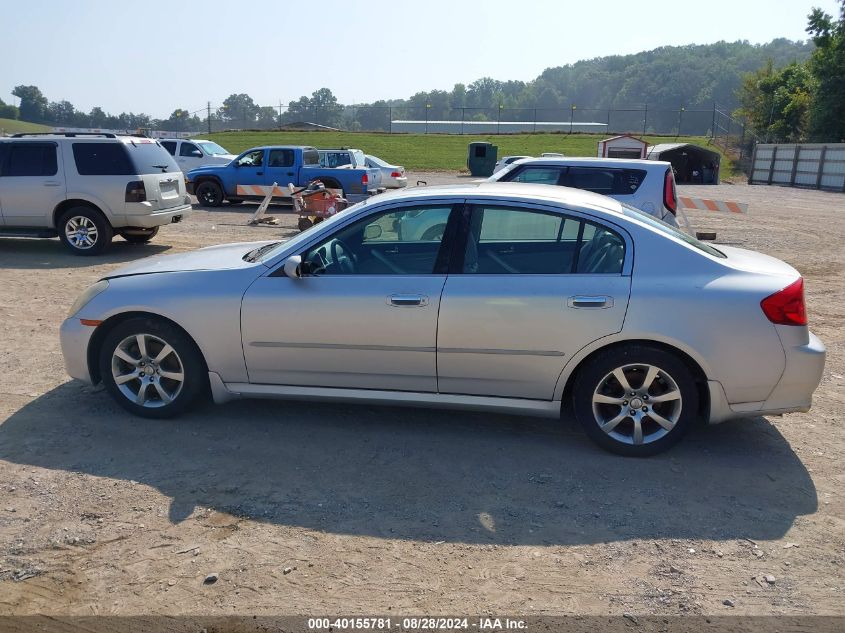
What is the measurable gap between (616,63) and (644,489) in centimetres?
17428

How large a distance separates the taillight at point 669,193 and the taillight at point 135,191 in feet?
26.0

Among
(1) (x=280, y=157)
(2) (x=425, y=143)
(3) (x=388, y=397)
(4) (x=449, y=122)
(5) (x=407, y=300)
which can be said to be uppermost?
(4) (x=449, y=122)

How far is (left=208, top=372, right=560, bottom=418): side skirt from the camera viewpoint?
14.7 feet

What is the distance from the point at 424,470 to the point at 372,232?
1661mm

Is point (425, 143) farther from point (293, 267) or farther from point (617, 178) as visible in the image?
point (293, 267)

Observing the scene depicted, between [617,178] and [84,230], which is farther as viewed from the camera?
[84,230]

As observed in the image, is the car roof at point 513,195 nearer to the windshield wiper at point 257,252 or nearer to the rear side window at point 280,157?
the windshield wiper at point 257,252

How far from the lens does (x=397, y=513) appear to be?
12.4 feet

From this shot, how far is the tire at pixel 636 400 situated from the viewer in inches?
169

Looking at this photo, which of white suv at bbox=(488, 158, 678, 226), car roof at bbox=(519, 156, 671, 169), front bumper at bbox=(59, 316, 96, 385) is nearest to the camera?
front bumper at bbox=(59, 316, 96, 385)

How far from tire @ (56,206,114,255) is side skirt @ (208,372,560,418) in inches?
308

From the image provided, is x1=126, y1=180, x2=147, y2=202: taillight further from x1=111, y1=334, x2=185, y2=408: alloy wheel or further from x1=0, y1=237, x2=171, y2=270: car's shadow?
x1=111, y1=334, x2=185, y2=408: alloy wheel

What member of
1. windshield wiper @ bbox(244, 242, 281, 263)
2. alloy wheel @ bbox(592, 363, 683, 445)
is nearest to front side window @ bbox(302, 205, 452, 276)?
windshield wiper @ bbox(244, 242, 281, 263)

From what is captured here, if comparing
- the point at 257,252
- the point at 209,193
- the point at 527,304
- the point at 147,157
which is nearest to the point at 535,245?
the point at 527,304
